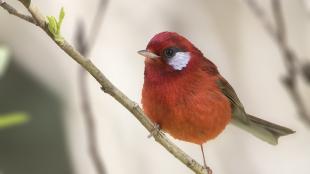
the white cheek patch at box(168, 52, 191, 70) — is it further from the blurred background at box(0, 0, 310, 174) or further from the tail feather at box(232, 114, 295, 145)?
the blurred background at box(0, 0, 310, 174)

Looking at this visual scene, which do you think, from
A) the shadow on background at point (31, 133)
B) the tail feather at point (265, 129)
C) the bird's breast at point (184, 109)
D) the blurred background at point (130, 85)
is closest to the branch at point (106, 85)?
the bird's breast at point (184, 109)

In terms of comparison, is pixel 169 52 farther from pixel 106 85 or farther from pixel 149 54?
pixel 106 85

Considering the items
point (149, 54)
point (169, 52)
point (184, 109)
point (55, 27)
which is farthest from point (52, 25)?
point (184, 109)

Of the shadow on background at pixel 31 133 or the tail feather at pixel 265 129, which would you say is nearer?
the tail feather at pixel 265 129

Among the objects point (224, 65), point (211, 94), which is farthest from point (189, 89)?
point (224, 65)

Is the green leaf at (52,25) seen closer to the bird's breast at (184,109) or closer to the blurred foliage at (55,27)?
the blurred foliage at (55,27)

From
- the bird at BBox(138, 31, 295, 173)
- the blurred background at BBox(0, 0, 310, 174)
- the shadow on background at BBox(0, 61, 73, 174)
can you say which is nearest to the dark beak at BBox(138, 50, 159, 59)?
the bird at BBox(138, 31, 295, 173)

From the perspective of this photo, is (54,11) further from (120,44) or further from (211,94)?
(211,94)
